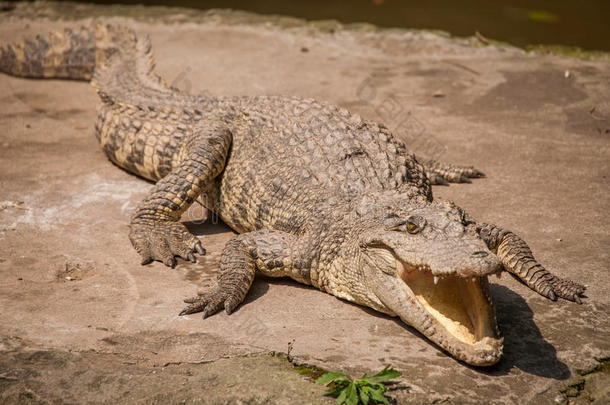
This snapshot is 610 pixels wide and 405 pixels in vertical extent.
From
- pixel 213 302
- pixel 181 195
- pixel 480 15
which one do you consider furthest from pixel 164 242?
pixel 480 15

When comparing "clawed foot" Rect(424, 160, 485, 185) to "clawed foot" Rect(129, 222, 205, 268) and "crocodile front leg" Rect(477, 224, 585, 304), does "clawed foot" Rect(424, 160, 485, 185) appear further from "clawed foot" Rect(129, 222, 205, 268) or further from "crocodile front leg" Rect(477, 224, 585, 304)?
"clawed foot" Rect(129, 222, 205, 268)

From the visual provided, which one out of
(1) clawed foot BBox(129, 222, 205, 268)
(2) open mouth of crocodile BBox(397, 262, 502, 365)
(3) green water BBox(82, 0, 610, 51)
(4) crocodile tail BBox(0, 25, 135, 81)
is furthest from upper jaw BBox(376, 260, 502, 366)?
(3) green water BBox(82, 0, 610, 51)

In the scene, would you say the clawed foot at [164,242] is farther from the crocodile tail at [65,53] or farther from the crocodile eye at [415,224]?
the crocodile tail at [65,53]

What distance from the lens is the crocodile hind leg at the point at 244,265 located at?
14.7ft

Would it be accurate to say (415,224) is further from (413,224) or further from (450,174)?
(450,174)

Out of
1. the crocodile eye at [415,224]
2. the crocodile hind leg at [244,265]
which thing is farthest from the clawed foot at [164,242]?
the crocodile eye at [415,224]

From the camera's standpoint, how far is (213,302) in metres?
4.45

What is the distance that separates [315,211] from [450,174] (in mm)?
2048

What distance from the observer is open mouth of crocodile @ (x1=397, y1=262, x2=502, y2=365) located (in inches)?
146


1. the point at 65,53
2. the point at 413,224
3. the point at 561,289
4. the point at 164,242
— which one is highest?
the point at 413,224

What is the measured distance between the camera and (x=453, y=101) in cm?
837

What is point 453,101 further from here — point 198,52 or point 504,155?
point 198,52

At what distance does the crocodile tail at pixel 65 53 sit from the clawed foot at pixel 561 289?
5925mm

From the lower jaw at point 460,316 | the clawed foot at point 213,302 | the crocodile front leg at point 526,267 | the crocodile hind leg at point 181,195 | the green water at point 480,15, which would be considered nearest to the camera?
the lower jaw at point 460,316
